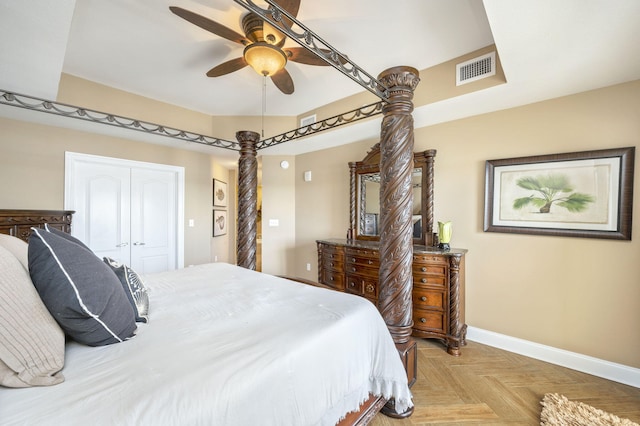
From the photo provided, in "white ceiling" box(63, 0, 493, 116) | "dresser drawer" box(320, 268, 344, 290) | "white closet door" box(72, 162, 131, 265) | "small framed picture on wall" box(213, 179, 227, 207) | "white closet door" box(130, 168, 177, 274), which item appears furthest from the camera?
"small framed picture on wall" box(213, 179, 227, 207)

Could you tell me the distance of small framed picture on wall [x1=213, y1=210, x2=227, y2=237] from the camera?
4926 millimetres

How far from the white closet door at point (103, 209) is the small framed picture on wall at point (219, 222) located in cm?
147

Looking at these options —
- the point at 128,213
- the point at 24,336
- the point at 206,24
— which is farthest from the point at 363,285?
the point at 128,213

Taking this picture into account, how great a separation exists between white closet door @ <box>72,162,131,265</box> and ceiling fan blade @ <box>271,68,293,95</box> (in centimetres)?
275

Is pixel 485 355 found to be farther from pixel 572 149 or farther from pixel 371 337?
pixel 572 149

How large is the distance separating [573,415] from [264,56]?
315 cm

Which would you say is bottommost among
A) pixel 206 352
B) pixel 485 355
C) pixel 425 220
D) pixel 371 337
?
pixel 485 355

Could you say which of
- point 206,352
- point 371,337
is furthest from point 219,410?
point 371,337

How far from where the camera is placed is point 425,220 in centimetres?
292

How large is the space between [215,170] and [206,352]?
444 centimetres

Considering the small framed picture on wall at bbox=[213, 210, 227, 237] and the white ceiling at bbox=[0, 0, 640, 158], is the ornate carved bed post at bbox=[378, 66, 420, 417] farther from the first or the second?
the small framed picture on wall at bbox=[213, 210, 227, 237]

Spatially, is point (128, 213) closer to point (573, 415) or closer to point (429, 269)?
point (429, 269)

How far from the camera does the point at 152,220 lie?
3836 mm

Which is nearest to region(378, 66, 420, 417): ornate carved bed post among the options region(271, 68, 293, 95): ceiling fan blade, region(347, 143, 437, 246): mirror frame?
region(271, 68, 293, 95): ceiling fan blade
